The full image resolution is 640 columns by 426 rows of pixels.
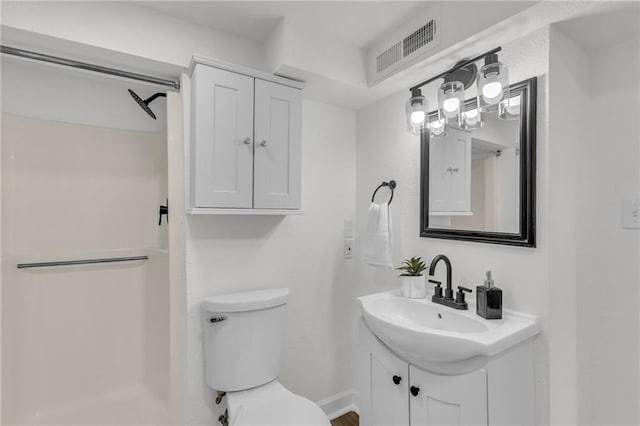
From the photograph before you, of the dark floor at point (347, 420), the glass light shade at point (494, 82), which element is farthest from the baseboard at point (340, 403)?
the glass light shade at point (494, 82)

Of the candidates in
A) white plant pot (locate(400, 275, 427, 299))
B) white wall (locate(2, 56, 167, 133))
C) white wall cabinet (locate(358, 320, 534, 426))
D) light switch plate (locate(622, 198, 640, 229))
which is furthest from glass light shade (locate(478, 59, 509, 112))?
white wall (locate(2, 56, 167, 133))

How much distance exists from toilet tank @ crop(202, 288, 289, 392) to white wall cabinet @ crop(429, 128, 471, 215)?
999mm

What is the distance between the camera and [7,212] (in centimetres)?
187

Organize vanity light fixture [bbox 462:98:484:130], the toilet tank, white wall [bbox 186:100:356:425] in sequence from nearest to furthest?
vanity light fixture [bbox 462:98:484:130] < the toilet tank < white wall [bbox 186:100:356:425]

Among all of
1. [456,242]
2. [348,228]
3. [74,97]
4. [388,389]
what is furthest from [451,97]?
[74,97]

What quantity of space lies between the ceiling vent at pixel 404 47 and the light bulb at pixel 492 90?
0.34 metres

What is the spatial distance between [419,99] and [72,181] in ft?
6.77

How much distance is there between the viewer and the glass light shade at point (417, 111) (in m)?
1.64

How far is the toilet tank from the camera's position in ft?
5.39

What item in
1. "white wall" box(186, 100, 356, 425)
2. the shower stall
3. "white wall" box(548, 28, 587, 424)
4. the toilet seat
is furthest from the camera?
the shower stall

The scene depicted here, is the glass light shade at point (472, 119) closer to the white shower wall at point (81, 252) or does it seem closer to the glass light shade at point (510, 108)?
the glass light shade at point (510, 108)

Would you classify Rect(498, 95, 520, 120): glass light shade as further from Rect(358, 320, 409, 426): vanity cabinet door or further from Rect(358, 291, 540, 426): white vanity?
Rect(358, 320, 409, 426): vanity cabinet door

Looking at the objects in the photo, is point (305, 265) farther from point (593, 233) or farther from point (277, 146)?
point (593, 233)

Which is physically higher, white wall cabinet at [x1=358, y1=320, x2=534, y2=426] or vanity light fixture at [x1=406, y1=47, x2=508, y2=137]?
vanity light fixture at [x1=406, y1=47, x2=508, y2=137]
